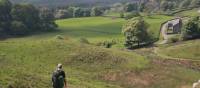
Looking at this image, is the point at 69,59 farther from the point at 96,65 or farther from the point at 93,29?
the point at 93,29

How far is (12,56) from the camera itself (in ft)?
203

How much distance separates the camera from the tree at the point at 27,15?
165 metres

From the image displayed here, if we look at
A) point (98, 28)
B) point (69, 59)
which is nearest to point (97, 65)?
point (69, 59)

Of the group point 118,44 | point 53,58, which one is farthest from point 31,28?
point 53,58

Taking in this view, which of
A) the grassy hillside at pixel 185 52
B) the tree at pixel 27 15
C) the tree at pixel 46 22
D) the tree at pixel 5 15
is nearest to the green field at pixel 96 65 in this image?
the grassy hillside at pixel 185 52

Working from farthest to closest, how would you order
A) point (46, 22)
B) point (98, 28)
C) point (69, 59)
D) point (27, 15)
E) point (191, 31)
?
point (46, 22)
point (98, 28)
point (27, 15)
point (191, 31)
point (69, 59)

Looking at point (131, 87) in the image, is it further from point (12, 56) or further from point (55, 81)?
point (55, 81)

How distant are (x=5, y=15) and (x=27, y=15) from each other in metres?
8.10

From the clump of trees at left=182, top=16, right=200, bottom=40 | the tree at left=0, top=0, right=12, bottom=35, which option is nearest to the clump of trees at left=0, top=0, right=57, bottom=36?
the tree at left=0, top=0, right=12, bottom=35

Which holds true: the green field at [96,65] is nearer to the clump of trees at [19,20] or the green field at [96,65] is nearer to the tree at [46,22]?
the clump of trees at [19,20]

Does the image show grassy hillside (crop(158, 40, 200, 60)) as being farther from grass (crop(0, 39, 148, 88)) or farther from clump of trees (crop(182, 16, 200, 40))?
grass (crop(0, 39, 148, 88))

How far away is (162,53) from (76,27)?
75248 mm

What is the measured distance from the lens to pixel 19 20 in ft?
545

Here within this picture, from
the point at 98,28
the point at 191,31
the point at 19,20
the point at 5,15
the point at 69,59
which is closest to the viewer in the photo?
the point at 69,59
